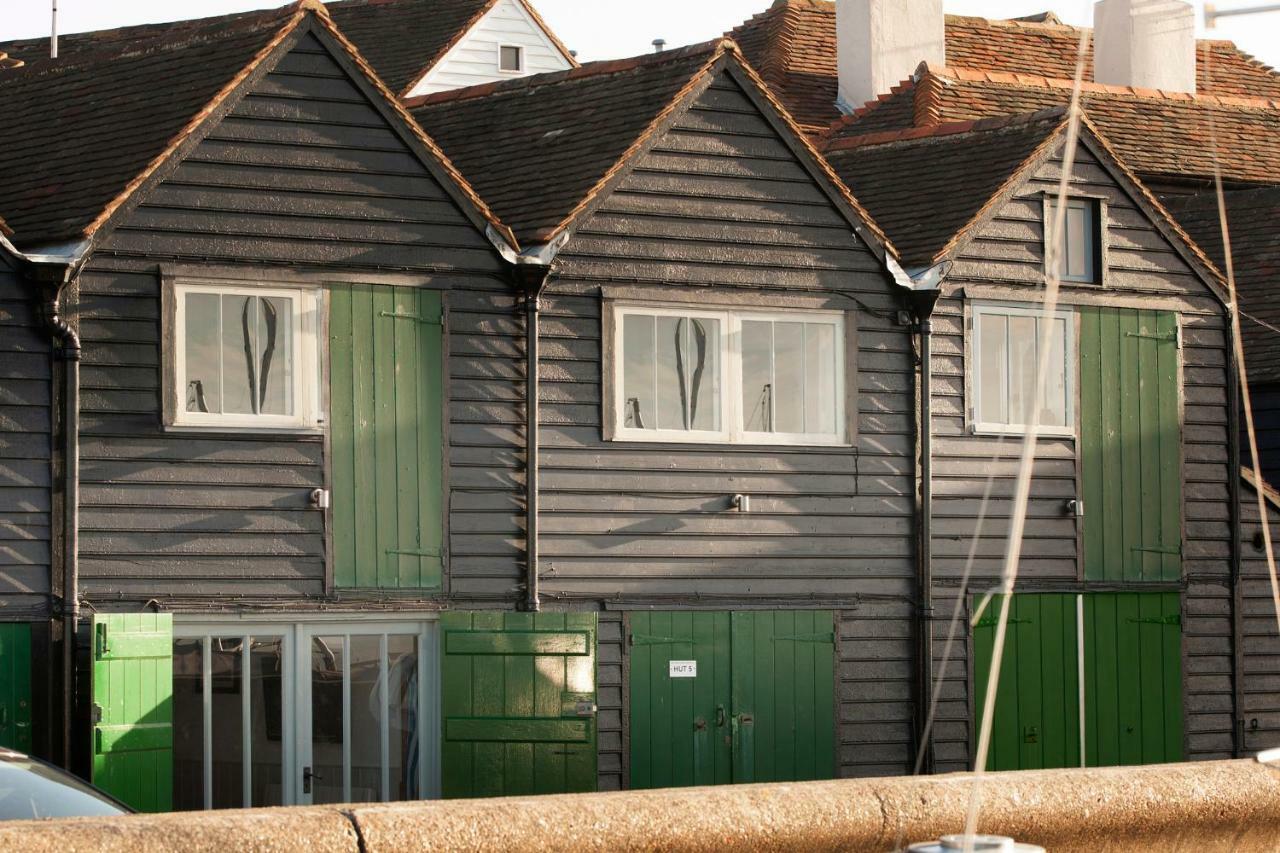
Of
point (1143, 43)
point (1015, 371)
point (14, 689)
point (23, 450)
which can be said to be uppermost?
point (1143, 43)

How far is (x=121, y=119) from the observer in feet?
58.8

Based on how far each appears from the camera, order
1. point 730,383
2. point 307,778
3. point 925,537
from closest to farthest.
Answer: point 307,778
point 730,383
point 925,537

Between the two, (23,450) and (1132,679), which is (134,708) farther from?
(1132,679)

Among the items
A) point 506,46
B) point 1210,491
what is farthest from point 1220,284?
point 506,46

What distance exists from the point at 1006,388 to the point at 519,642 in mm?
5502

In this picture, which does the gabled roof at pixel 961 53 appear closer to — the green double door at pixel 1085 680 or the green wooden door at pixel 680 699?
the green double door at pixel 1085 680

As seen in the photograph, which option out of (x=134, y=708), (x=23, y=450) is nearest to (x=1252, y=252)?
(x=134, y=708)

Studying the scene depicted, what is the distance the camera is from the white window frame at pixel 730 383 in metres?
18.6

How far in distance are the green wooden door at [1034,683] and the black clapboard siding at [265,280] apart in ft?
15.3

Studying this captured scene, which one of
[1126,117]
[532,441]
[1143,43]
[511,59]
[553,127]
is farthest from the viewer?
[511,59]

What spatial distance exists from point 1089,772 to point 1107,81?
76.8 feet

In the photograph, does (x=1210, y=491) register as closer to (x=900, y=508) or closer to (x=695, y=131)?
(x=900, y=508)

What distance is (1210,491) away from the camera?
69.5 feet

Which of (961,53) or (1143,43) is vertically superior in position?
(961,53)
